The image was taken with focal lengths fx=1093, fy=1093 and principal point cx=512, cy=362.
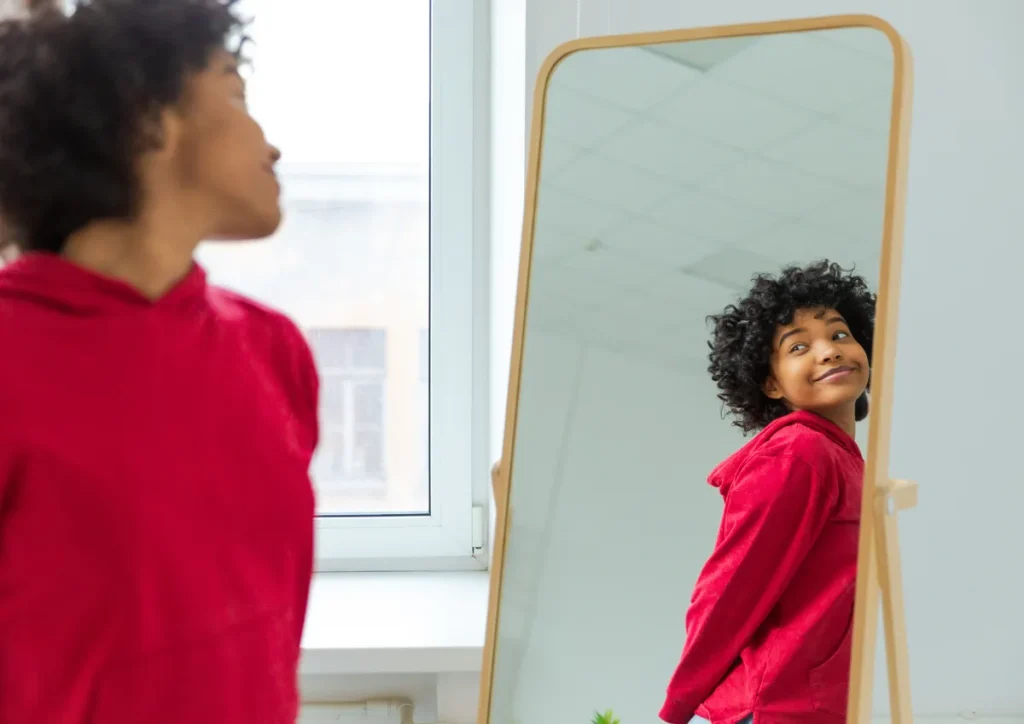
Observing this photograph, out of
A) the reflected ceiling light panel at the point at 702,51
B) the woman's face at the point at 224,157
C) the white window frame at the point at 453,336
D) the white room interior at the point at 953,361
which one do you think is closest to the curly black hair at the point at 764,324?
the reflected ceiling light panel at the point at 702,51

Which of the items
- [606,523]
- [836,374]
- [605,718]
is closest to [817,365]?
[836,374]

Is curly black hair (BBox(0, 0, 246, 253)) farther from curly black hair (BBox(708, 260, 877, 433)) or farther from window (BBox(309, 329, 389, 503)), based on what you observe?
window (BBox(309, 329, 389, 503))

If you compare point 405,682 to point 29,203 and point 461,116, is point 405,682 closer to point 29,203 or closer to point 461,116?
point 461,116

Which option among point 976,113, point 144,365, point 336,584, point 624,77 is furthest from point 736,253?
point 336,584

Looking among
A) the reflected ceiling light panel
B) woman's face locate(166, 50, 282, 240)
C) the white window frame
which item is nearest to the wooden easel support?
the reflected ceiling light panel

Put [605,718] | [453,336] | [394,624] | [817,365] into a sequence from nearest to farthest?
1. [817,365]
2. [605,718]
3. [394,624]
4. [453,336]

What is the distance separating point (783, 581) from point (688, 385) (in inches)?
8.2

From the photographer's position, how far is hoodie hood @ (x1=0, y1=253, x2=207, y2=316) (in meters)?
0.74

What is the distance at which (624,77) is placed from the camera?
1144mm

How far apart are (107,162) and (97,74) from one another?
0.19 ft

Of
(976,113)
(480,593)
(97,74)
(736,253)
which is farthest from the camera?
(480,593)

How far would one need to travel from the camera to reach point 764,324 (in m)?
1.05

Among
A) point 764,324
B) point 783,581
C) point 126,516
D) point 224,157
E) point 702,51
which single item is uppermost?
point 702,51

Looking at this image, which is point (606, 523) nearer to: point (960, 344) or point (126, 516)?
point (126, 516)
